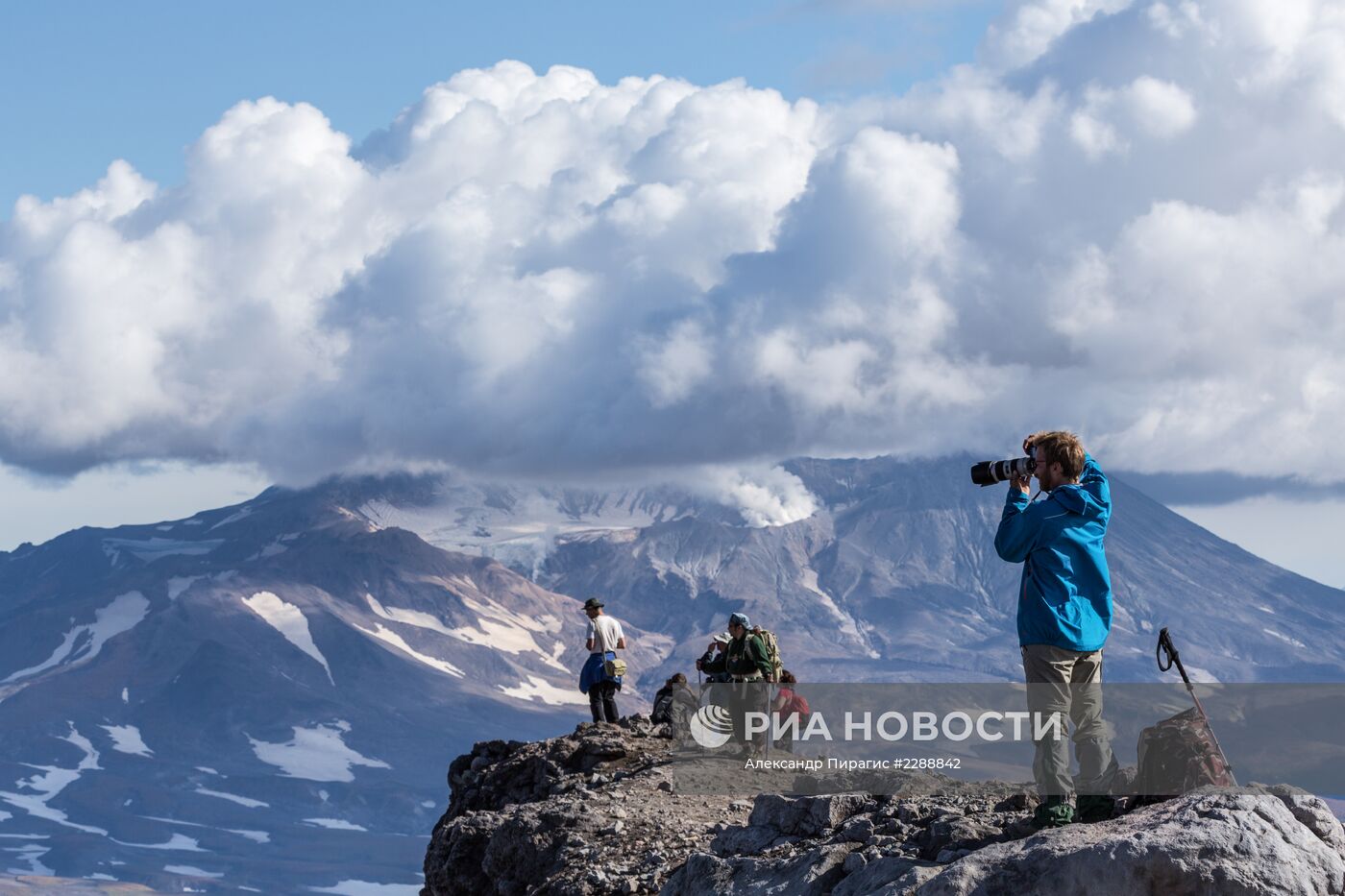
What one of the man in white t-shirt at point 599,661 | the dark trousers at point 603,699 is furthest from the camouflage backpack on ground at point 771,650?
the dark trousers at point 603,699

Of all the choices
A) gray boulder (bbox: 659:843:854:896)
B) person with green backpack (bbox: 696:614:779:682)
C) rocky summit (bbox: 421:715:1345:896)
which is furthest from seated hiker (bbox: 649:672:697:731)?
gray boulder (bbox: 659:843:854:896)

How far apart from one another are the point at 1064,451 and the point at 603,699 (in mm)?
17392

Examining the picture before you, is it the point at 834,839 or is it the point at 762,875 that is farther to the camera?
the point at 834,839

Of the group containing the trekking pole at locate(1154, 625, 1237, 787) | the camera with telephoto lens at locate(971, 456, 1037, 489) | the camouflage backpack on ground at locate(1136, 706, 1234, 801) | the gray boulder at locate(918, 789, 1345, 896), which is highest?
the camera with telephoto lens at locate(971, 456, 1037, 489)

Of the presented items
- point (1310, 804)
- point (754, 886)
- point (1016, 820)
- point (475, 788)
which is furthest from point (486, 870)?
point (1310, 804)

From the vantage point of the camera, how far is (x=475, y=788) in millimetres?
27766

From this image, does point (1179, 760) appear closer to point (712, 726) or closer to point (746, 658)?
point (746, 658)

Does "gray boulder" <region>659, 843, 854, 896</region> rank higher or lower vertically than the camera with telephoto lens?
lower

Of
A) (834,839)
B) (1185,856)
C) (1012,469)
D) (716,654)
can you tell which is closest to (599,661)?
(716,654)

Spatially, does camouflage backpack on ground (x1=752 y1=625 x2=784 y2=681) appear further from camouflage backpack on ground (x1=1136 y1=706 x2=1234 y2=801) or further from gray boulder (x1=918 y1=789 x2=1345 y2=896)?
gray boulder (x1=918 y1=789 x2=1345 y2=896)

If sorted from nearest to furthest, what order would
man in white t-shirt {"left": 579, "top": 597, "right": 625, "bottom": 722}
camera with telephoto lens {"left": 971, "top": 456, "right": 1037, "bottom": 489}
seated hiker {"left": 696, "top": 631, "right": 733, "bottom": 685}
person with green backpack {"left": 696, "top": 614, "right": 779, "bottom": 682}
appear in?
camera with telephoto lens {"left": 971, "top": 456, "right": 1037, "bottom": 489} < person with green backpack {"left": 696, "top": 614, "right": 779, "bottom": 682} < seated hiker {"left": 696, "top": 631, "right": 733, "bottom": 685} < man in white t-shirt {"left": 579, "top": 597, "right": 625, "bottom": 722}

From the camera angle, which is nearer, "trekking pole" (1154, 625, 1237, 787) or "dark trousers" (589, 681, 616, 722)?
"trekking pole" (1154, 625, 1237, 787)

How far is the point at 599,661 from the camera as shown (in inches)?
1150

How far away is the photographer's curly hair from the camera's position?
12891 mm
